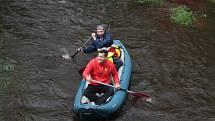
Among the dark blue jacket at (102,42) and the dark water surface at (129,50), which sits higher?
the dark blue jacket at (102,42)

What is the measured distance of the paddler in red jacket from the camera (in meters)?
11.2

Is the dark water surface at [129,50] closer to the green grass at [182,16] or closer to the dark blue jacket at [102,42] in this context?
the green grass at [182,16]

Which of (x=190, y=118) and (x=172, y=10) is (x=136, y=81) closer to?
(x=190, y=118)

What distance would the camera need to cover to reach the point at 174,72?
1448 cm

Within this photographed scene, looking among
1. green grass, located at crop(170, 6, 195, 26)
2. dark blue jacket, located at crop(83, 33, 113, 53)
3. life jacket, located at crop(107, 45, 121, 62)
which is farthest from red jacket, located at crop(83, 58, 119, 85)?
green grass, located at crop(170, 6, 195, 26)

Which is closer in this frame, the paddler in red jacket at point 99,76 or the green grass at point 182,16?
the paddler in red jacket at point 99,76

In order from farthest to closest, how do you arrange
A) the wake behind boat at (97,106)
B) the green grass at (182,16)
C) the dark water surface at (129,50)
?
1. the green grass at (182,16)
2. the dark water surface at (129,50)
3. the wake behind boat at (97,106)

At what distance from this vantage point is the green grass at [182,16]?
18.8 m

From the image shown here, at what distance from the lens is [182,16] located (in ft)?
62.8

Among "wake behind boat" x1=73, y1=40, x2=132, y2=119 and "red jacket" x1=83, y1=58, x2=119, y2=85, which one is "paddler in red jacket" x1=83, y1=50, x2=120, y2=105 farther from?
"wake behind boat" x1=73, y1=40, x2=132, y2=119

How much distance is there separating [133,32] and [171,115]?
20.2 feet

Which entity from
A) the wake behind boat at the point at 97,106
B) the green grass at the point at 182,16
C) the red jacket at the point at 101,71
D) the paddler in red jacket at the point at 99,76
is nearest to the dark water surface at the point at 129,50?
the green grass at the point at 182,16

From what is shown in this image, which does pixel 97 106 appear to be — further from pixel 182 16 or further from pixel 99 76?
pixel 182 16

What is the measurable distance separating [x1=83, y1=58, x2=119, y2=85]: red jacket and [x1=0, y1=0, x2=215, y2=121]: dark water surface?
1149mm
